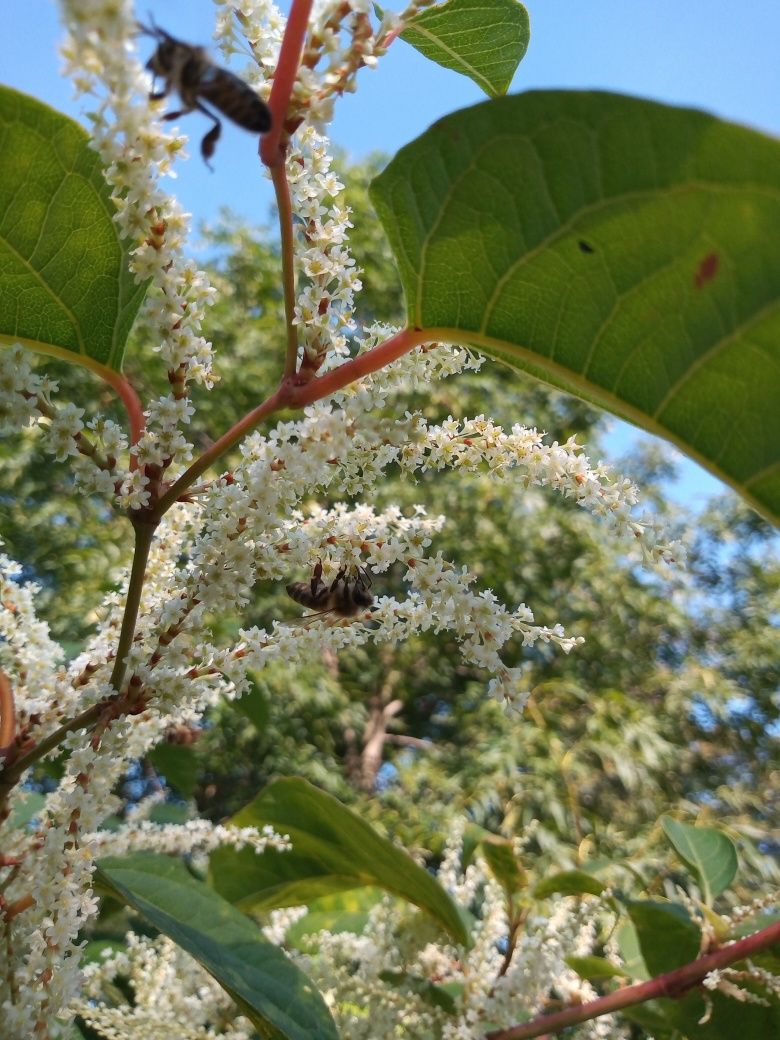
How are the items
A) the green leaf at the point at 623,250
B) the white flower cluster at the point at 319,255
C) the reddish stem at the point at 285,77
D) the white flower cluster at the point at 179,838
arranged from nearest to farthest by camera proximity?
the green leaf at the point at 623,250
the reddish stem at the point at 285,77
the white flower cluster at the point at 319,255
the white flower cluster at the point at 179,838

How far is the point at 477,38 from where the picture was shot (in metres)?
0.97

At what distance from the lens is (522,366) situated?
29.9 inches

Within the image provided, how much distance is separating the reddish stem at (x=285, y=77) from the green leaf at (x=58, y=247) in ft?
0.52

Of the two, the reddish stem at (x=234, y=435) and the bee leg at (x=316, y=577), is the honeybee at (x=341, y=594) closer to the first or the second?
the bee leg at (x=316, y=577)

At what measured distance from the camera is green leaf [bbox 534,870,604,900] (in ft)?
4.76

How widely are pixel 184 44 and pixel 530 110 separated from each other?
291mm

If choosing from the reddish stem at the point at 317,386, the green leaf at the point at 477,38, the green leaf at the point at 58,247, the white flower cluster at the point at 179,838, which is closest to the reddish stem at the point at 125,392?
the green leaf at the point at 58,247

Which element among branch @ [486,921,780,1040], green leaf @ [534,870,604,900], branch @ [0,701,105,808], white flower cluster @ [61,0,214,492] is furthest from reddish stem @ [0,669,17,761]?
green leaf @ [534,870,604,900]

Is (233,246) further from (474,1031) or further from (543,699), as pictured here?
(474,1031)

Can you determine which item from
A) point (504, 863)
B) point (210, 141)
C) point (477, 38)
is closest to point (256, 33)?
point (210, 141)

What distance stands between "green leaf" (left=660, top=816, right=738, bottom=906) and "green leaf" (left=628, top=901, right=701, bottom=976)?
146 mm

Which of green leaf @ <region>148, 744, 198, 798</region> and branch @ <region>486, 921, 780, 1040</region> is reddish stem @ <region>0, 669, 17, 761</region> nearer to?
branch @ <region>486, 921, 780, 1040</region>

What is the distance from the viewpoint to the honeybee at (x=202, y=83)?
66 centimetres

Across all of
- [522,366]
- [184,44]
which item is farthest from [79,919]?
[184,44]
